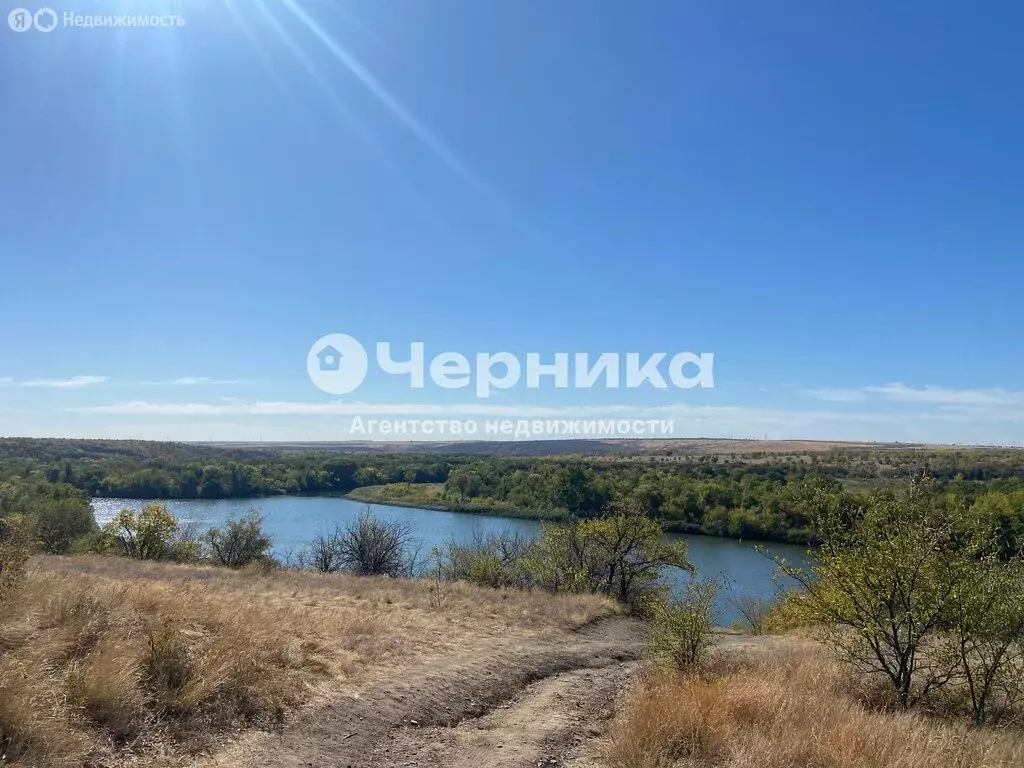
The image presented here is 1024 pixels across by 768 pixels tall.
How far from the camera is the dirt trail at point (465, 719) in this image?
548 cm

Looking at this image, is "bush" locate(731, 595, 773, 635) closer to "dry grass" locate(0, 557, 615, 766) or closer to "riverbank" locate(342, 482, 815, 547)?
"riverbank" locate(342, 482, 815, 547)

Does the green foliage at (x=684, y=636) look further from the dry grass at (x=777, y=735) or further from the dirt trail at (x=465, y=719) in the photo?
the dry grass at (x=777, y=735)

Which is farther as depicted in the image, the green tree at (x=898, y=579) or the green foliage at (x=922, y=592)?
the green tree at (x=898, y=579)

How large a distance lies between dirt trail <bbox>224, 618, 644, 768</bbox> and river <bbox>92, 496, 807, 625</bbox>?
24.8m

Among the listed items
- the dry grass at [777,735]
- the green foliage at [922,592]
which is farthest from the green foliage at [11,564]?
the green foliage at [922,592]

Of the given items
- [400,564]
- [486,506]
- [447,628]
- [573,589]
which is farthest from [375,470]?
[447,628]

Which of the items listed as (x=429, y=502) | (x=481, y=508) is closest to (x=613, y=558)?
(x=481, y=508)

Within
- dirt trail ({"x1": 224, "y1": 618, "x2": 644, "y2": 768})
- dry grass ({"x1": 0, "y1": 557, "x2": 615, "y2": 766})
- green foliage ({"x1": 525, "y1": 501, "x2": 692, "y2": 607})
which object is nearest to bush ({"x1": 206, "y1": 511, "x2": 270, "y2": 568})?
green foliage ({"x1": 525, "y1": 501, "x2": 692, "y2": 607})

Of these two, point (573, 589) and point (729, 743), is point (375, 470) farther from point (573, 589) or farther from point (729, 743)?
point (729, 743)

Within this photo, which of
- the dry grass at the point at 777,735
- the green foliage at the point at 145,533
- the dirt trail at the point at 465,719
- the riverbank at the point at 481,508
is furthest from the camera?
the riverbank at the point at 481,508

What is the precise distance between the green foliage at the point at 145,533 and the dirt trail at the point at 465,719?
2851 cm

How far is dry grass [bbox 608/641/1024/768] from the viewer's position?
5.01 metres

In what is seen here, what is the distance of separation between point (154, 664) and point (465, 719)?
3309 millimetres

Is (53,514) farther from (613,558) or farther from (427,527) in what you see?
(613,558)
